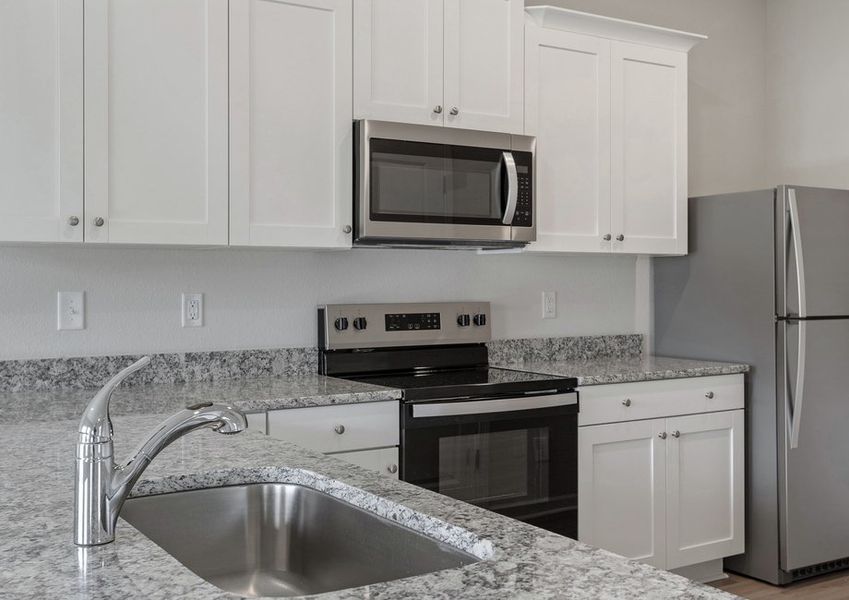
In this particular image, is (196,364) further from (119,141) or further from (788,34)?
(788,34)

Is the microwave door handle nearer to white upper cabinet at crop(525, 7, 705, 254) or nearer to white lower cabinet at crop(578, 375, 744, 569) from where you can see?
white upper cabinet at crop(525, 7, 705, 254)

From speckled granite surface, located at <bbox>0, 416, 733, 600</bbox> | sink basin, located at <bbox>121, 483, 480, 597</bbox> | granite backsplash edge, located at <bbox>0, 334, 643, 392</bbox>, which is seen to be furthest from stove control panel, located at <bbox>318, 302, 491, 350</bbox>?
Result: sink basin, located at <bbox>121, 483, 480, 597</bbox>

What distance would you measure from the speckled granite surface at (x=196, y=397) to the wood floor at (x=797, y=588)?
172 cm

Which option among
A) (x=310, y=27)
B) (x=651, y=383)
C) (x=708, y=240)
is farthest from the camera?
(x=708, y=240)

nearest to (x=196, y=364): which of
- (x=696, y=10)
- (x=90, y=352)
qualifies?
(x=90, y=352)

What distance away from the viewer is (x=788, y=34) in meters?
4.30

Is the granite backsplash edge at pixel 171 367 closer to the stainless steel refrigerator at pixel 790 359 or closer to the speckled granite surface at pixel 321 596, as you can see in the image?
the stainless steel refrigerator at pixel 790 359

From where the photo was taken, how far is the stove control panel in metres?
3.10

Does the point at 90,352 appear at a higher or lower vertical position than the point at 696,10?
lower

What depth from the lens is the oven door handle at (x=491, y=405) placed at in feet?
8.68

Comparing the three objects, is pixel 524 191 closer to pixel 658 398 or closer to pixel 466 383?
pixel 466 383

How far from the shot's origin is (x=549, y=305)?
146 inches

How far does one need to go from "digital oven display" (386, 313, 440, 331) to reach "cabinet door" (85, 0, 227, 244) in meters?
0.82

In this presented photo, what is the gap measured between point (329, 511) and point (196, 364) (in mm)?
1698
